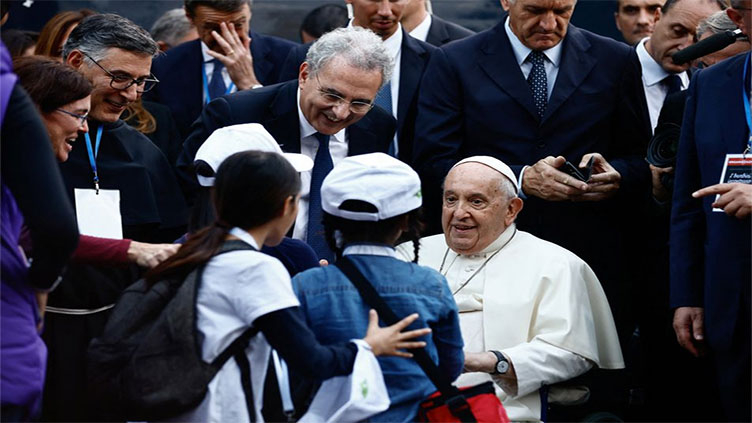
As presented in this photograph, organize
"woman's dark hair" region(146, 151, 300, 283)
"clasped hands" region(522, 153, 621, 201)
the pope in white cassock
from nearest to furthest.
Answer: "woman's dark hair" region(146, 151, 300, 283)
the pope in white cassock
"clasped hands" region(522, 153, 621, 201)

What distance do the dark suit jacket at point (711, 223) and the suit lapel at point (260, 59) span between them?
2.45 metres

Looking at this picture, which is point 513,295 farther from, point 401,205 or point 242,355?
point 242,355

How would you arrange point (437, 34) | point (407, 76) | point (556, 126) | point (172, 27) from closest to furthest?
point (556, 126), point (407, 76), point (437, 34), point (172, 27)

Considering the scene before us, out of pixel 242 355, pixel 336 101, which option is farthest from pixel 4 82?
pixel 336 101

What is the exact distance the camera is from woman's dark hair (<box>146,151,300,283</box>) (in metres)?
3.18

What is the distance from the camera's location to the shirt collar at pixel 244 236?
318 cm

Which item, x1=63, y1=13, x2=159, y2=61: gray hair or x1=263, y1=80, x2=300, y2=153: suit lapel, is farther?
x1=263, y1=80, x2=300, y2=153: suit lapel

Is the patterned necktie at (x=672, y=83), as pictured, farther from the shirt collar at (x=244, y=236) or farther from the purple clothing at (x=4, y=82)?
the purple clothing at (x=4, y=82)

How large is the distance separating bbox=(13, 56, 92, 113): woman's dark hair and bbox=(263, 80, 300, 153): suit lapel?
1060 millimetres

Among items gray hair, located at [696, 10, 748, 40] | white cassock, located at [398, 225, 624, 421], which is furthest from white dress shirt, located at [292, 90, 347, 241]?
gray hair, located at [696, 10, 748, 40]

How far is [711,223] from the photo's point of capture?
4.16 m

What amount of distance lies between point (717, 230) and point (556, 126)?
1118mm

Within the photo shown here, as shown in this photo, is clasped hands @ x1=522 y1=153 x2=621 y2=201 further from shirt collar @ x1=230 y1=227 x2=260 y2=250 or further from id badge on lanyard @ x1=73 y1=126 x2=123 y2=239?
Result: shirt collar @ x1=230 y1=227 x2=260 y2=250

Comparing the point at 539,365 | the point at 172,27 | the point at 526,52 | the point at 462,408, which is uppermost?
the point at 526,52
